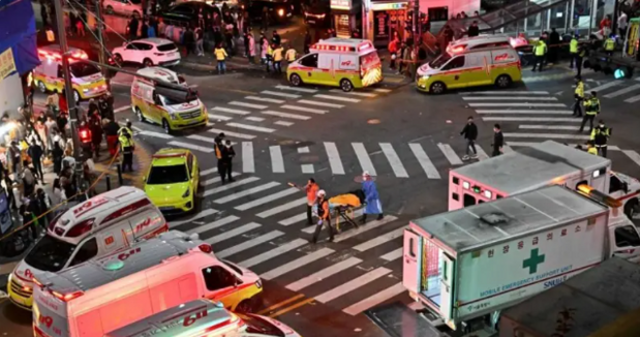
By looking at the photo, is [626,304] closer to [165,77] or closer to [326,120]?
[326,120]

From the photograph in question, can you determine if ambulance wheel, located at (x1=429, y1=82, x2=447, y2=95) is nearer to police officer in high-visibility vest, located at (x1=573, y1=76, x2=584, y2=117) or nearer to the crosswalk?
police officer in high-visibility vest, located at (x1=573, y1=76, x2=584, y2=117)

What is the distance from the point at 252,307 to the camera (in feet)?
→ 58.3

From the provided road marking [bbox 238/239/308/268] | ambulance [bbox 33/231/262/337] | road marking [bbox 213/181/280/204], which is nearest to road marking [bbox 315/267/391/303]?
ambulance [bbox 33/231/262/337]

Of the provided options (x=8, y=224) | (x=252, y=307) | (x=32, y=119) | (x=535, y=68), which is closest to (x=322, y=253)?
(x=252, y=307)

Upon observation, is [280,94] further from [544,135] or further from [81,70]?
[544,135]

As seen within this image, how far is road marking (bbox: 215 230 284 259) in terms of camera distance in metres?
21.0

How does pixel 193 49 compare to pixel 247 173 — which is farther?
pixel 193 49

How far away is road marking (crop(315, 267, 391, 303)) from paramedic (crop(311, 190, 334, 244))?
207 centimetres

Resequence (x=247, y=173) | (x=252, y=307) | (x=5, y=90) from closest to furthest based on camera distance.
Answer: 1. (x=252, y=307)
2. (x=247, y=173)
3. (x=5, y=90)

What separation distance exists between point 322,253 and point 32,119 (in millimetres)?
14197

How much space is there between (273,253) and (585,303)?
31.1 ft

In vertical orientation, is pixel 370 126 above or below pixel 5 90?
below

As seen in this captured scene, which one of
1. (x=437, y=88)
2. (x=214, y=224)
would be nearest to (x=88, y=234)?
(x=214, y=224)

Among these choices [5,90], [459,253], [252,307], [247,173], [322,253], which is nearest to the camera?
[459,253]
